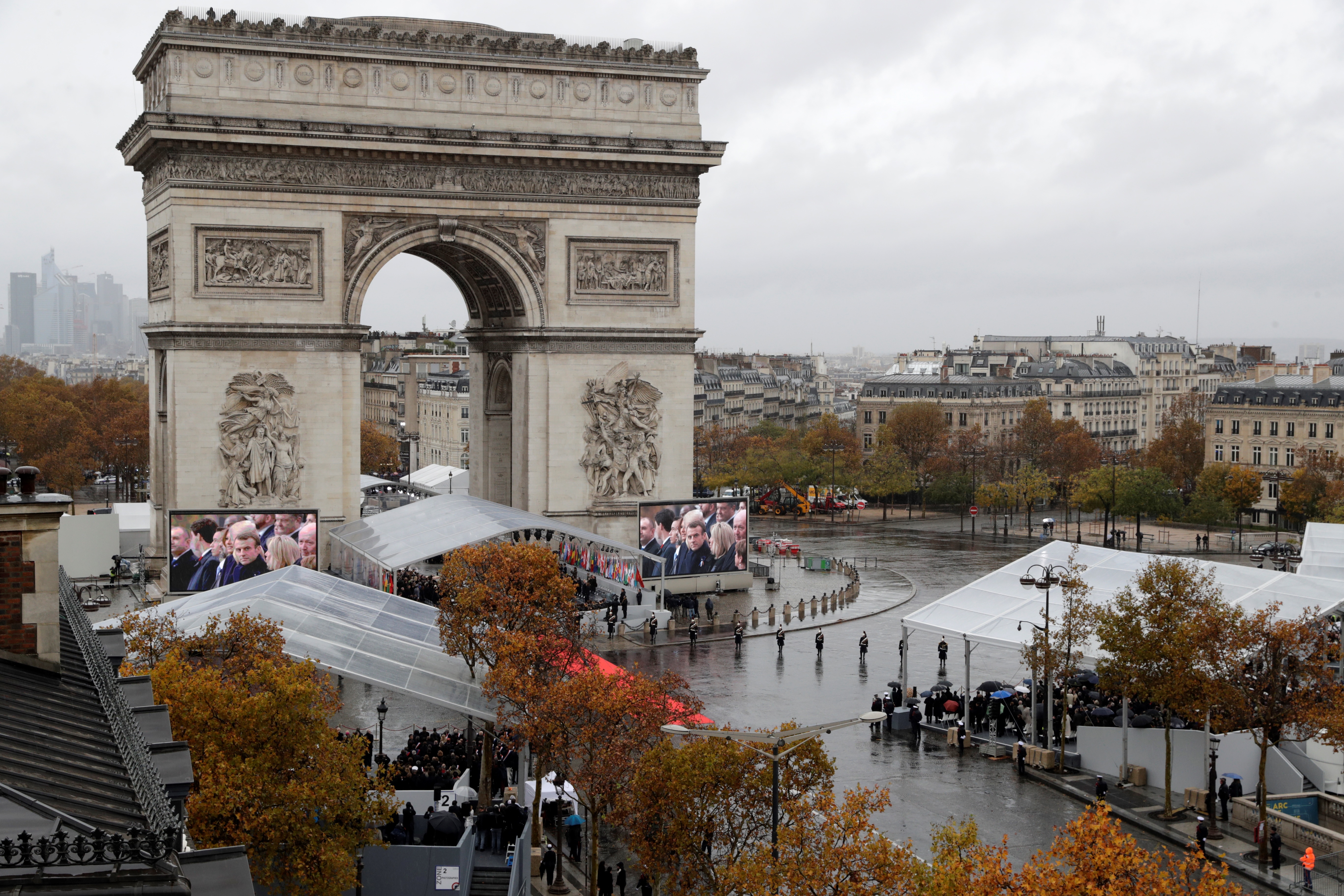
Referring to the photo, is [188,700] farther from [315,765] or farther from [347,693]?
[347,693]

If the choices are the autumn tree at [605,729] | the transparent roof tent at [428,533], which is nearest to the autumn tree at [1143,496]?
the transparent roof tent at [428,533]

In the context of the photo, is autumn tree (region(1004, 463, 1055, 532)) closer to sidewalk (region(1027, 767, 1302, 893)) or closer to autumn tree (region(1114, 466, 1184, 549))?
autumn tree (region(1114, 466, 1184, 549))

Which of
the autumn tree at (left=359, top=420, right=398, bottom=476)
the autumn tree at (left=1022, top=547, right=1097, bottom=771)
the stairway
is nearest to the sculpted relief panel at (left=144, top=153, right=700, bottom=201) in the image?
the autumn tree at (left=1022, top=547, right=1097, bottom=771)

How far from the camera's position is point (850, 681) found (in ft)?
123

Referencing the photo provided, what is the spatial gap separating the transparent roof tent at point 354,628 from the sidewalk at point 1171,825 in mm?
10893

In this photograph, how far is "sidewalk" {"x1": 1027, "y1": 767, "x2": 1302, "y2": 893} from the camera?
80.5 feet

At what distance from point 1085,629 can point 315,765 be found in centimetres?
1653

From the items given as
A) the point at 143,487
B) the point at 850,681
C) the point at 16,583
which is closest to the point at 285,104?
the point at 850,681

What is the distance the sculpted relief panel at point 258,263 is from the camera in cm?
4312

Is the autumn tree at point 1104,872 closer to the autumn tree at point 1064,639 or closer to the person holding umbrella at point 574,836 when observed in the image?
the person holding umbrella at point 574,836

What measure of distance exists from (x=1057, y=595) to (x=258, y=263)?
23531 millimetres

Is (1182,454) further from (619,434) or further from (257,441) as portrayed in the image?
(257,441)

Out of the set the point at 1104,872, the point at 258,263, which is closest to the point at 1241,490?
the point at 258,263

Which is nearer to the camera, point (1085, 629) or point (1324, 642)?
point (1324, 642)
